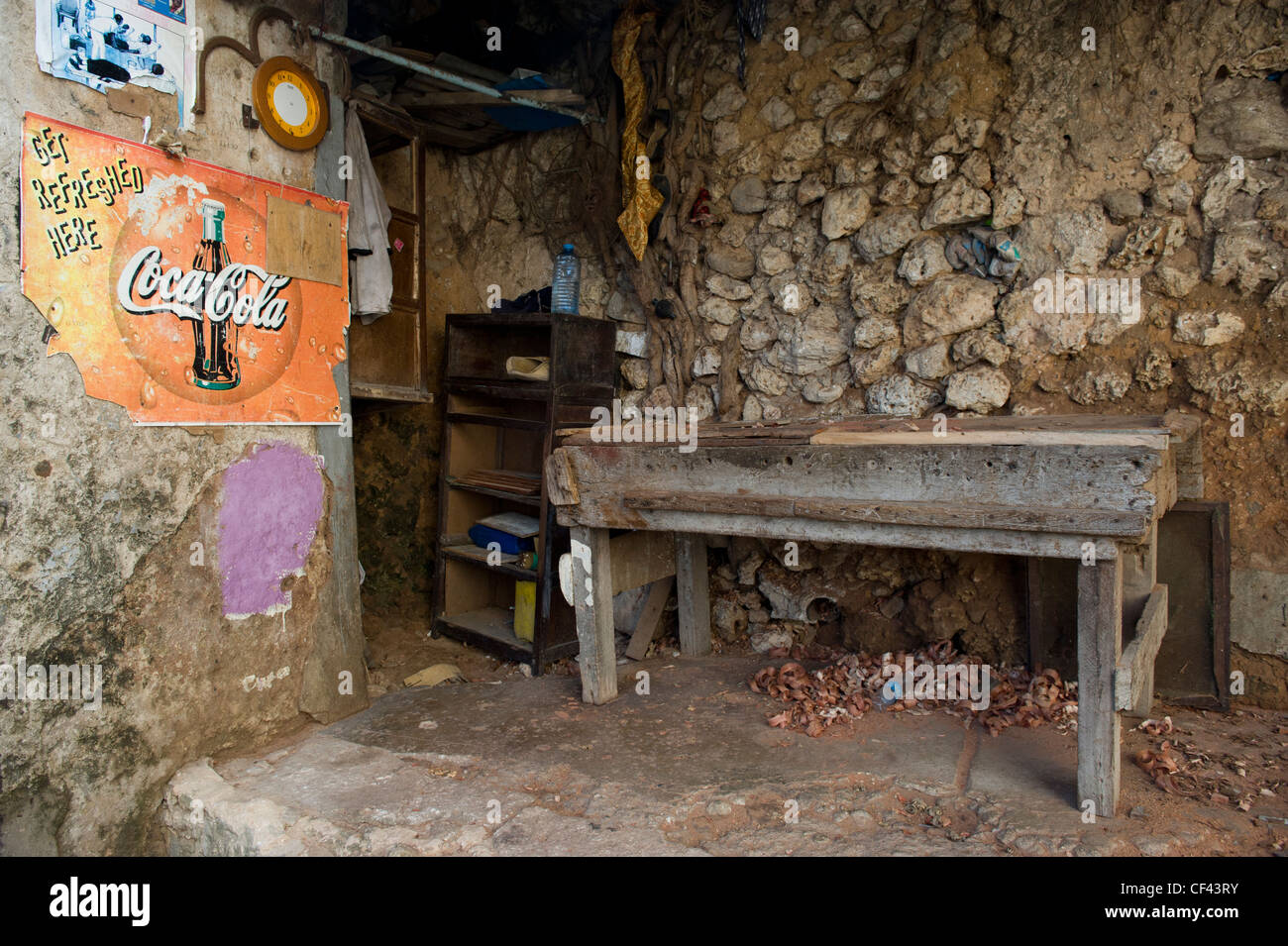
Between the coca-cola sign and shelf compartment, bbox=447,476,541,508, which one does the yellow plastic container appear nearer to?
shelf compartment, bbox=447,476,541,508

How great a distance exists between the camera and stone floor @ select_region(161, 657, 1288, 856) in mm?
2443

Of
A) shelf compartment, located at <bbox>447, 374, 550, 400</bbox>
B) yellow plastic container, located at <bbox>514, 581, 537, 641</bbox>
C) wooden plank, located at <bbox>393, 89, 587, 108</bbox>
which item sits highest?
wooden plank, located at <bbox>393, 89, 587, 108</bbox>

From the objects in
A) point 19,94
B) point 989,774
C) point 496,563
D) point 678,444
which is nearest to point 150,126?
point 19,94

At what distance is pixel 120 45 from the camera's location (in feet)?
9.61

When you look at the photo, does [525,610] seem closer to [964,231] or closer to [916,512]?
[916,512]

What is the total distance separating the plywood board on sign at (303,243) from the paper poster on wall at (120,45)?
1.60 ft

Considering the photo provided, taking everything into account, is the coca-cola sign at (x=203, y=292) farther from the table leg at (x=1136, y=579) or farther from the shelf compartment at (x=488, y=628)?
the table leg at (x=1136, y=579)

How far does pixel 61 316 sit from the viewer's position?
9.19ft

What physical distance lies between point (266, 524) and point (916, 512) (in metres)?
2.66

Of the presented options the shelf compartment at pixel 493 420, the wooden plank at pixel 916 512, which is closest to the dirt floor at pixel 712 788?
the wooden plank at pixel 916 512

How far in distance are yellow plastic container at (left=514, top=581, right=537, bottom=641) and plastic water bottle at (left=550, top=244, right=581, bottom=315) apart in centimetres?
171

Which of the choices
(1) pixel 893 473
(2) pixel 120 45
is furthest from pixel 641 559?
(2) pixel 120 45

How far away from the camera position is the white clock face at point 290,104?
3463 millimetres

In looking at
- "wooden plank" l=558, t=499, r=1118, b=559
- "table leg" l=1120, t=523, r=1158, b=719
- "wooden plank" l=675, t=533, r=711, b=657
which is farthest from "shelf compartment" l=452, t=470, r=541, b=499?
"table leg" l=1120, t=523, r=1158, b=719
